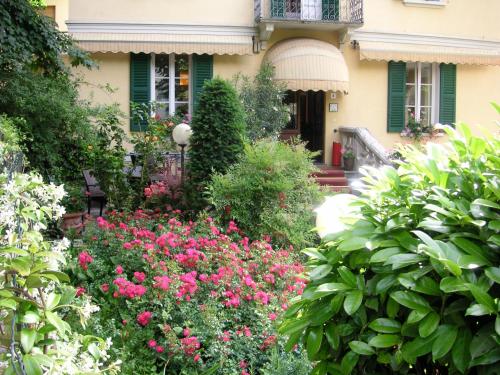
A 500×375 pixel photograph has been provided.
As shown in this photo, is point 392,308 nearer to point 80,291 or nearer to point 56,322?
point 56,322

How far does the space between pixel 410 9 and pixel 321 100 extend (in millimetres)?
3496

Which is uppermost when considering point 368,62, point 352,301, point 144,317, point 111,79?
point 368,62

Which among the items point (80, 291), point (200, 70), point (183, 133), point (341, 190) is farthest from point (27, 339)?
point (200, 70)

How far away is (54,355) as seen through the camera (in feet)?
7.52

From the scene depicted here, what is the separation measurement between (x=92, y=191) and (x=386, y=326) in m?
8.85

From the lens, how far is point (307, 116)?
17.5 m

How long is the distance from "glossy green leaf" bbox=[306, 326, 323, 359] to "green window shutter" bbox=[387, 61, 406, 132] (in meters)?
15.0

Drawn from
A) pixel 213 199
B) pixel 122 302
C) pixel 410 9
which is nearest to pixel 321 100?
pixel 410 9

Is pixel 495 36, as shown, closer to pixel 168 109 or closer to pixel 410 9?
pixel 410 9

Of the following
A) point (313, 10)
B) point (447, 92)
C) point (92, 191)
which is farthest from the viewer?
point (447, 92)

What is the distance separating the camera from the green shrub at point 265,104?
1485 centimetres

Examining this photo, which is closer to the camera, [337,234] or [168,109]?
[337,234]

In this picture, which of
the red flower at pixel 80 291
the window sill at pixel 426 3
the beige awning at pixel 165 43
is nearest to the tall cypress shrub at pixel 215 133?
the red flower at pixel 80 291

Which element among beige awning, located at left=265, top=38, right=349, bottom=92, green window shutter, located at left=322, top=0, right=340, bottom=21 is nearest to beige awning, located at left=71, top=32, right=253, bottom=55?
beige awning, located at left=265, top=38, right=349, bottom=92
